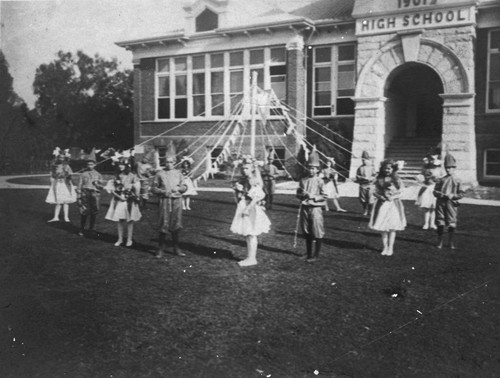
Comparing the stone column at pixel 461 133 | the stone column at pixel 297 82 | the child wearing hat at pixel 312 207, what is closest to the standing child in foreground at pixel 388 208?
the child wearing hat at pixel 312 207

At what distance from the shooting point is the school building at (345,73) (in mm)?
18766

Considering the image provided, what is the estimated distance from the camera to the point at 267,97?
1959cm

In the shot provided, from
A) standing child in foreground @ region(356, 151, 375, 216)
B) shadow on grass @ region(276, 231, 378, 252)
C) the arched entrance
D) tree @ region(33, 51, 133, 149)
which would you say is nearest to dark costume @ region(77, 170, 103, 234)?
shadow on grass @ region(276, 231, 378, 252)

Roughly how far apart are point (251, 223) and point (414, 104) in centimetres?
1702

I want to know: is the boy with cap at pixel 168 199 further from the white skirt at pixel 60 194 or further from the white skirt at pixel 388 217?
the white skirt at pixel 60 194

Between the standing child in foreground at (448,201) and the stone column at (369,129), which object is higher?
the stone column at (369,129)

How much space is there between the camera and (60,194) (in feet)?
42.3

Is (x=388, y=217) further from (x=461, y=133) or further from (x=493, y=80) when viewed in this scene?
(x=493, y=80)

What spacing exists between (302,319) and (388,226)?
3.70m

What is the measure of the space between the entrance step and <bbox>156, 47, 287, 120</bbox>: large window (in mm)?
5150

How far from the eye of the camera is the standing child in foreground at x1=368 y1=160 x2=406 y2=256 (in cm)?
877

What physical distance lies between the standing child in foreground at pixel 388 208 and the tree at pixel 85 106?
2678 cm

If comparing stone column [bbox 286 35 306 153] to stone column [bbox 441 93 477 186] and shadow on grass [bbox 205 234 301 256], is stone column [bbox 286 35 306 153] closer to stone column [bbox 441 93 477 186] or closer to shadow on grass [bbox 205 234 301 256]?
stone column [bbox 441 93 477 186]

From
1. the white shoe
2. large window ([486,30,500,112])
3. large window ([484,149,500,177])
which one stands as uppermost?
large window ([486,30,500,112])
